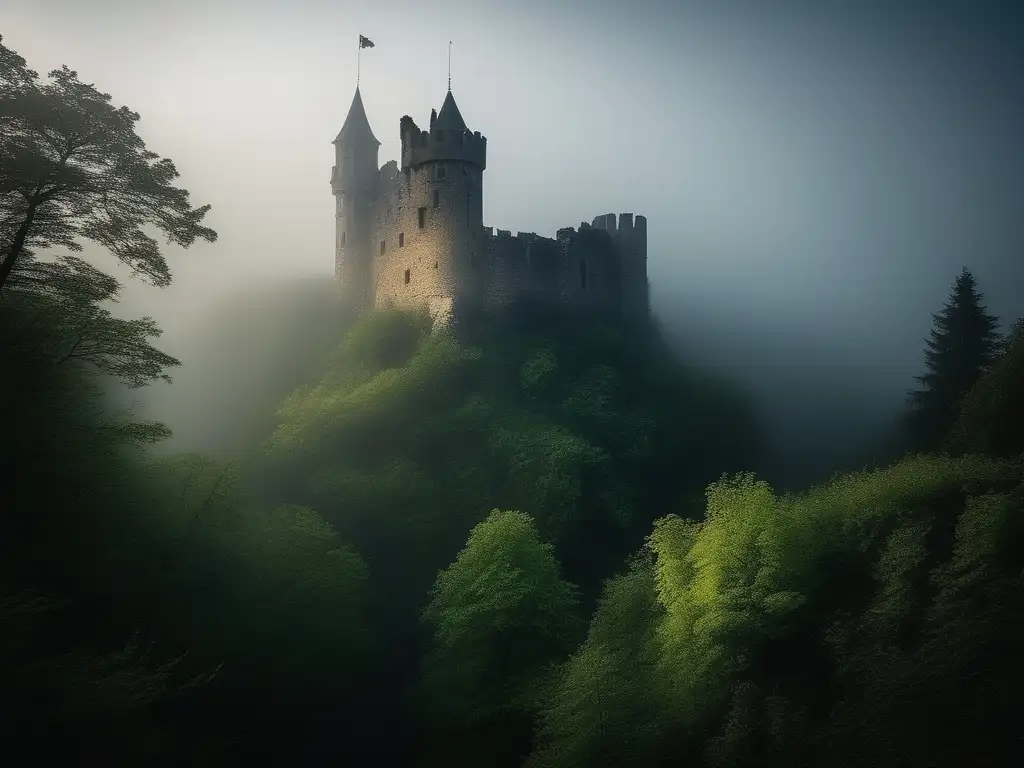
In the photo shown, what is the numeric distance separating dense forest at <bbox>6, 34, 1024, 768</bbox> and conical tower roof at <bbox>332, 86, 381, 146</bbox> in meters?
16.4

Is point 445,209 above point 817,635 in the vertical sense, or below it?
above

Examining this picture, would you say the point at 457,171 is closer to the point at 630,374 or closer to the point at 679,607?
the point at 630,374

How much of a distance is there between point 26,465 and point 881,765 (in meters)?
15.7

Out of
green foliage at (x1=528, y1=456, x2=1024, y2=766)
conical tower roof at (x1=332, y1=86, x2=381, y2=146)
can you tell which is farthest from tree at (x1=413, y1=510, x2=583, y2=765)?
conical tower roof at (x1=332, y1=86, x2=381, y2=146)

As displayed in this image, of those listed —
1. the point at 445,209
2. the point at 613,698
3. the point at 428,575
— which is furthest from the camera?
the point at 445,209

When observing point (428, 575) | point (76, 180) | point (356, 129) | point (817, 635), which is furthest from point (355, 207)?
point (817, 635)

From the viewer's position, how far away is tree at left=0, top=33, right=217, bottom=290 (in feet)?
54.4

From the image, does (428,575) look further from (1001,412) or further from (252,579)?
(1001,412)

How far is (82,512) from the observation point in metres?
17.5

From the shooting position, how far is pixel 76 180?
17219 millimetres

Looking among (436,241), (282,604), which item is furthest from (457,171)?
(282,604)

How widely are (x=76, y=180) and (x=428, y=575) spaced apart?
65.8ft

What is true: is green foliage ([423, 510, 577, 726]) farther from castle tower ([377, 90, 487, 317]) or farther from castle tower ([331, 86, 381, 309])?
castle tower ([331, 86, 381, 309])

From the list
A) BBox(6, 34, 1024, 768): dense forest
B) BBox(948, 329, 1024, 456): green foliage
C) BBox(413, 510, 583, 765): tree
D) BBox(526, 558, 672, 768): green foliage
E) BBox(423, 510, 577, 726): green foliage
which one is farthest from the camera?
BBox(423, 510, 577, 726): green foliage
